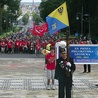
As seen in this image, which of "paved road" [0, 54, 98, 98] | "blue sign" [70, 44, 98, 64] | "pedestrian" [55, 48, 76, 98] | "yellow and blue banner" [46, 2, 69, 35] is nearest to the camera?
"pedestrian" [55, 48, 76, 98]

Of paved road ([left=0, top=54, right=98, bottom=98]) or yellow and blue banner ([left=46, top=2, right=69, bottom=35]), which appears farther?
paved road ([left=0, top=54, right=98, bottom=98])

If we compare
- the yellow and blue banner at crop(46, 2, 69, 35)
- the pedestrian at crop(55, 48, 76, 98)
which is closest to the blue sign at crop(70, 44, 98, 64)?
the yellow and blue banner at crop(46, 2, 69, 35)

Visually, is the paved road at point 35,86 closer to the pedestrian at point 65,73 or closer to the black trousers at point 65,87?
the black trousers at point 65,87

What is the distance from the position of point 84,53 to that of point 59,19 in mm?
5958

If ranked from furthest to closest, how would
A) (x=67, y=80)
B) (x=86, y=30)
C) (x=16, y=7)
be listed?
(x=16, y=7) → (x=86, y=30) → (x=67, y=80)

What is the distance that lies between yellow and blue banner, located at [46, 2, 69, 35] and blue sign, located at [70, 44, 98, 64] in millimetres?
4947

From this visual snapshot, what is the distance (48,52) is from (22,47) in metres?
24.3

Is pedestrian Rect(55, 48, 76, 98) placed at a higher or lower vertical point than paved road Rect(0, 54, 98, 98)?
higher

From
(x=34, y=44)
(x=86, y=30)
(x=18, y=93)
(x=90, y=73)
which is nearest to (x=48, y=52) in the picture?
(x=18, y=93)

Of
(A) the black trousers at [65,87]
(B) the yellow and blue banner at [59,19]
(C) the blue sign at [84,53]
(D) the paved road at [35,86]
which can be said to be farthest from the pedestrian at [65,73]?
(C) the blue sign at [84,53]

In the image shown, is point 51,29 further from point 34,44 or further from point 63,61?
point 34,44

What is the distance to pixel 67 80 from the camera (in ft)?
33.1

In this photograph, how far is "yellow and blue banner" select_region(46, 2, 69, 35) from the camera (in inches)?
422

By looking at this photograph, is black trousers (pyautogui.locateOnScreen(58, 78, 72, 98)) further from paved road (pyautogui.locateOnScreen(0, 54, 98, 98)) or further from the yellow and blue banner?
paved road (pyautogui.locateOnScreen(0, 54, 98, 98))
